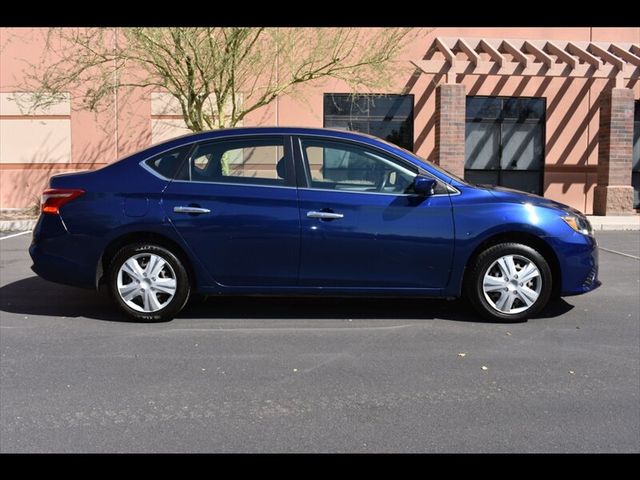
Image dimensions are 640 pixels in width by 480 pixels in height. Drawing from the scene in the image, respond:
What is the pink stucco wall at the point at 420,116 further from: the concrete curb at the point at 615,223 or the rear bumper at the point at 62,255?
the rear bumper at the point at 62,255

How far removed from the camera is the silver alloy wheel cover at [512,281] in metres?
5.20

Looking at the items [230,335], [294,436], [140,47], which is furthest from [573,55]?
[294,436]

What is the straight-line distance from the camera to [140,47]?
1223cm

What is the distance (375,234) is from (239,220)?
117 centimetres

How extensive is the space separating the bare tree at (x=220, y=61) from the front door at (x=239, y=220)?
747cm

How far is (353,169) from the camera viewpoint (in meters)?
5.28

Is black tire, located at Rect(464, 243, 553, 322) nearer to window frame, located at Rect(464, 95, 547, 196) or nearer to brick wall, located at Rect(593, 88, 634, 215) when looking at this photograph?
brick wall, located at Rect(593, 88, 634, 215)

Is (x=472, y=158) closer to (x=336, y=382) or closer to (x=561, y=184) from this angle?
(x=561, y=184)

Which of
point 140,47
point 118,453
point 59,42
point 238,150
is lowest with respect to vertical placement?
point 118,453

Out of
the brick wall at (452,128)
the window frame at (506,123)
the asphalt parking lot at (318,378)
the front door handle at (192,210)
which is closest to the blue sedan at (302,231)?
the front door handle at (192,210)

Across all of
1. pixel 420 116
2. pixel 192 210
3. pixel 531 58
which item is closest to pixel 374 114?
pixel 420 116

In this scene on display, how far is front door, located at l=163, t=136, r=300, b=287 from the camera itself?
511cm

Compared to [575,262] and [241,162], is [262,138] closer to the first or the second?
[241,162]

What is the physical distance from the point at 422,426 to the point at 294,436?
71 cm
